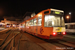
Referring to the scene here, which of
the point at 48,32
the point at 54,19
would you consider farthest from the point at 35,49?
the point at 54,19

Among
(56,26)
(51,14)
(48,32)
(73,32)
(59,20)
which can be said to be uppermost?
(51,14)

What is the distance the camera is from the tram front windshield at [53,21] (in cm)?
757

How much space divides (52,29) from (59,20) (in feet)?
4.66

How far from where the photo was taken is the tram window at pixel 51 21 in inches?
298

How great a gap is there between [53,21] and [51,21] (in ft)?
0.69

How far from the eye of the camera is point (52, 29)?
24.0 feet

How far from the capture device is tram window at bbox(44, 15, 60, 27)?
7.56 m

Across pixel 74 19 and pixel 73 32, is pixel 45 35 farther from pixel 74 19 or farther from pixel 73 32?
pixel 74 19

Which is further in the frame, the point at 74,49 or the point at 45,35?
the point at 45,35

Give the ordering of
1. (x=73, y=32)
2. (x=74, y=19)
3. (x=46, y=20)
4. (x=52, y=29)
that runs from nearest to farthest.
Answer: (x=52, y=29), (x=46, y=20), (x=73, y=32), (x=74, y=19)

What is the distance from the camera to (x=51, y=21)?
7.60 metres

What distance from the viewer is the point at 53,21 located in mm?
7617

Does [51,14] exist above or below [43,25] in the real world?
above

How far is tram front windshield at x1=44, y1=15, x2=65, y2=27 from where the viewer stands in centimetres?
757
